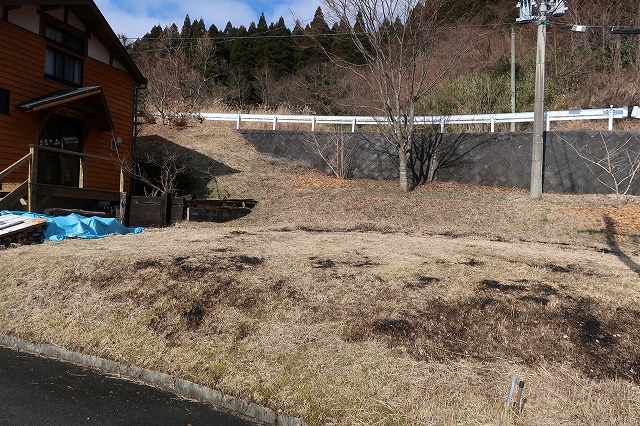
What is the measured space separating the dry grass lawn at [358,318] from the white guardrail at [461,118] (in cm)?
709

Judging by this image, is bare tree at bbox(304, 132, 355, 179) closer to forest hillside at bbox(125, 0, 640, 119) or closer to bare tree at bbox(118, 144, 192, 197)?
forest hillside at bbox(125, 0, 640, 119)

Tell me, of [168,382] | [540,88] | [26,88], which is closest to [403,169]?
[540,88]

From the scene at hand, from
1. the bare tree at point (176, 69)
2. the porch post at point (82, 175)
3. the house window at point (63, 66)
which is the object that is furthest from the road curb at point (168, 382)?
the bare tree at point (176, 69)

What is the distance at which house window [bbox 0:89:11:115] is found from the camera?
12266 mm

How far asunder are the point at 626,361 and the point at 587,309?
3.15 feet

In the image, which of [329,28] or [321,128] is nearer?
[329,28]

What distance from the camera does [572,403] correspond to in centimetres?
354

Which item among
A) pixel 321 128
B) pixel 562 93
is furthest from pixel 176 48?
pixel 562 93

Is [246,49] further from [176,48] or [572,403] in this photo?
[572,403]

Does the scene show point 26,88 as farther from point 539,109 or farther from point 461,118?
point 539,109

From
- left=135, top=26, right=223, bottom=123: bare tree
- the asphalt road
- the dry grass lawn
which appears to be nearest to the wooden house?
the dry grass lawn

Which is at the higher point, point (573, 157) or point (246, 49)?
point (246, 49)

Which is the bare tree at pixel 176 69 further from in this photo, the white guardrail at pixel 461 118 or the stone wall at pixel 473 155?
the stone wall at pixel 473 155

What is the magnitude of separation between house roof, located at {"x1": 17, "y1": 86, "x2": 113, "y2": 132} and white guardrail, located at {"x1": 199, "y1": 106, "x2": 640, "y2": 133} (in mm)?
8024
